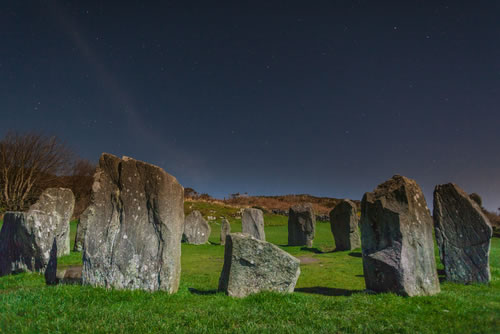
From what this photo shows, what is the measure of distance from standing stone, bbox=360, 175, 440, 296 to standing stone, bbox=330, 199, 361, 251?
Answer: 10.5 meters

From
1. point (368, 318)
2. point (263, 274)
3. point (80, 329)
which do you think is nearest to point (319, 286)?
point (263, 274)

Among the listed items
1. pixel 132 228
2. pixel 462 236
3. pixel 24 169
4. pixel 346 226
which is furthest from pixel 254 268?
pixel 24 169

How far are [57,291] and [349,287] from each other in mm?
8154

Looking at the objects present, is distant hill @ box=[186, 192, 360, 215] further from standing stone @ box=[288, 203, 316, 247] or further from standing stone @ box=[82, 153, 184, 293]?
standing stone @ box=[82, 153, 184, 293]

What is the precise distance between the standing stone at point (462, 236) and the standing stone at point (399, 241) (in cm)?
246

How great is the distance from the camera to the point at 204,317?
5.24m

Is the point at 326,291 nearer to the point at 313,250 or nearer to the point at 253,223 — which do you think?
the point at 313,250

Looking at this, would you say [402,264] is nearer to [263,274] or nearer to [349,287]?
[349,287]

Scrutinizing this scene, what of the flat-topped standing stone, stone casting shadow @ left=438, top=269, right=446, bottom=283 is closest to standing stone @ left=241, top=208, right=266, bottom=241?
the flat-topped standing stone

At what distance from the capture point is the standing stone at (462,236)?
8.89 meters

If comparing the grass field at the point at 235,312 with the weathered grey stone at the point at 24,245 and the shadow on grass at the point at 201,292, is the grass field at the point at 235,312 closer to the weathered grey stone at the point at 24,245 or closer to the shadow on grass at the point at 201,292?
the shadow on grass at the point at 201,292

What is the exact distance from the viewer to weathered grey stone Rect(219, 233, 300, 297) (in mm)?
7070

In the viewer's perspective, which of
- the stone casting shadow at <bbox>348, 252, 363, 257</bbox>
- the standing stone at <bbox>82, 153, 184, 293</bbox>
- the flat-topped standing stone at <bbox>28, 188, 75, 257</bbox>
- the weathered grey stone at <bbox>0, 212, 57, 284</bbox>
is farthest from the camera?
the stone casting shadow at <bbox>348, 252, 363, 257</bbox>

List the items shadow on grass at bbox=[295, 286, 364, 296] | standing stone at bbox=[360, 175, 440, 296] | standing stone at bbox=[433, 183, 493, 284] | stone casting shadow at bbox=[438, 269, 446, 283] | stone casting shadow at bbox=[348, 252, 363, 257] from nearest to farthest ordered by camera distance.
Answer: standing stone at bbox=[360, 175, 440, 296] → shadow on grass at bbox=[295, 286, 364, 296] → standing stone at bbox=[433, 183, 493, 284] → stone casting shadow at bbox=[438, 269, 446, 283] → stone casting shadow at bbox=[348, 252, 363, 257]
